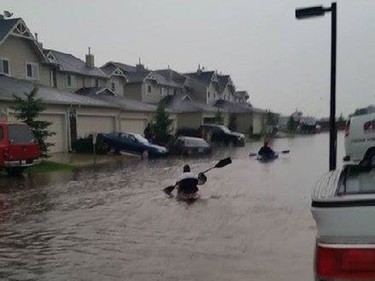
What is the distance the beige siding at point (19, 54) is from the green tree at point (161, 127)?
9090 mm

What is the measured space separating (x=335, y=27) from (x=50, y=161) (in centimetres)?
2007

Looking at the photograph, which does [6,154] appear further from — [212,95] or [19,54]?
[212,95]

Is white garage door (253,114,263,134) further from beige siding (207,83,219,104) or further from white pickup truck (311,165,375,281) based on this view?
white pickup truck (311,165,375,281)

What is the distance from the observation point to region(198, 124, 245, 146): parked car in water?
4475 centimetres

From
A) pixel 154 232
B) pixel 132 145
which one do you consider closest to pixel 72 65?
pixel 132 145

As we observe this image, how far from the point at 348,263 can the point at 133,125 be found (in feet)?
128

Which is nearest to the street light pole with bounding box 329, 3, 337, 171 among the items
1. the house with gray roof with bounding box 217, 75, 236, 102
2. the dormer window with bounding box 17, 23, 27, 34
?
the dormer window with bounding box 17, 23, 27, 34

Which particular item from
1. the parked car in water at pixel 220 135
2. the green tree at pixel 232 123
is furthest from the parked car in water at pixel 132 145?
the green tree at pixel 232 123

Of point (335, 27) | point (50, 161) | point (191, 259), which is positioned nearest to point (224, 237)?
point (191, 259)

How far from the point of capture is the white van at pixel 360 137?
13.7 m

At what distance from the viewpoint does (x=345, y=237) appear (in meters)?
2.41

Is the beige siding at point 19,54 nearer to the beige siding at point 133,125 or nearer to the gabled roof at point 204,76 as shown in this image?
the beige siding at point 133,125

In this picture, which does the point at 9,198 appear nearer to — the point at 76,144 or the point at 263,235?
the point at 263,235

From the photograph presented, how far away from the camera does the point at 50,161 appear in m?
25.6
